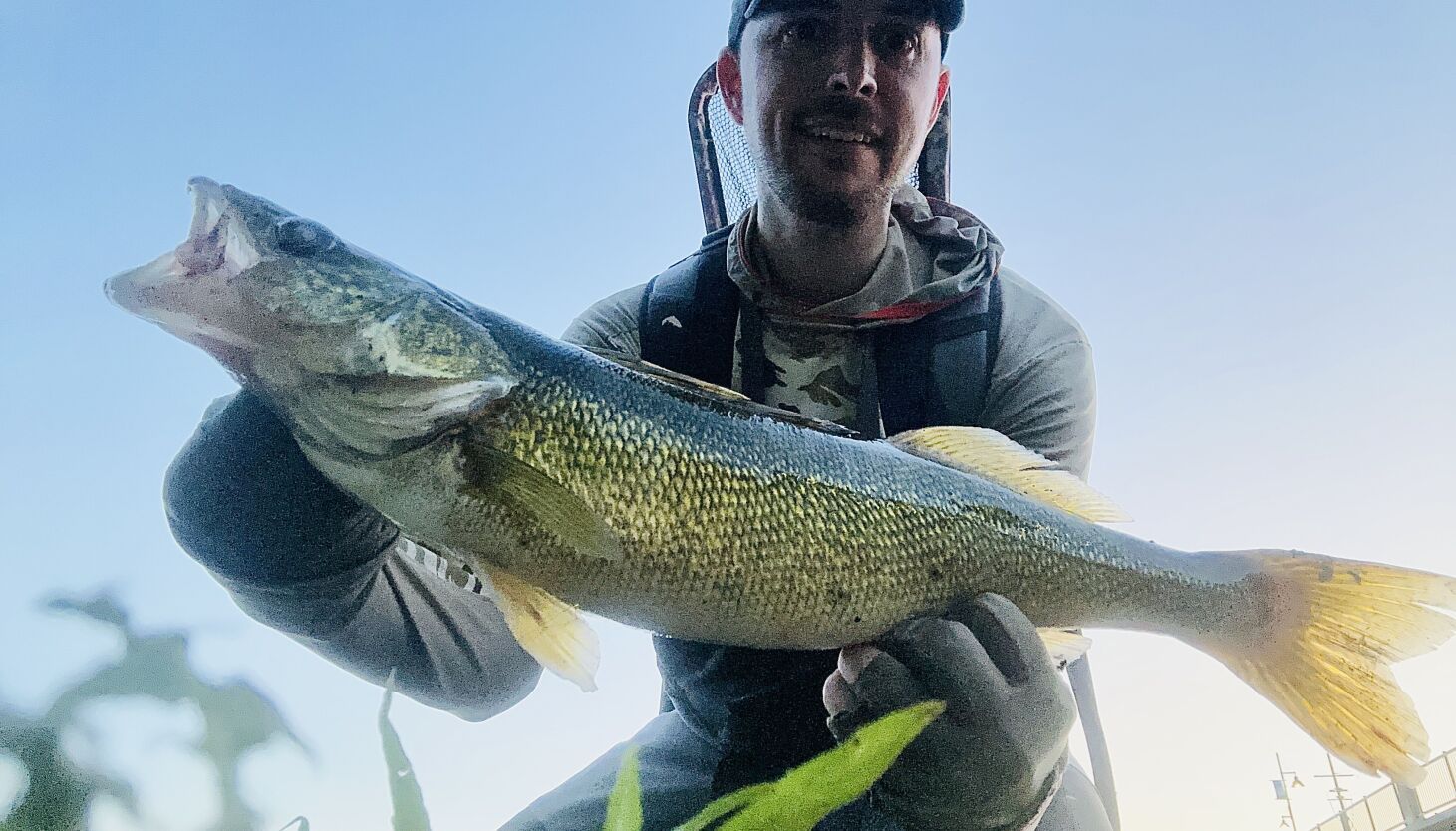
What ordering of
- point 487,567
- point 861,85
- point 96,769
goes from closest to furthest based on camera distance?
point 96,769 < point 487,567 < point 861,85

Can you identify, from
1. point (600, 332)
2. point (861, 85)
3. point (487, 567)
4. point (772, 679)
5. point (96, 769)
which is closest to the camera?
point (96, 769)

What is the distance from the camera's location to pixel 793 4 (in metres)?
1.89

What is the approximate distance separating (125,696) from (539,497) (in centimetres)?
71

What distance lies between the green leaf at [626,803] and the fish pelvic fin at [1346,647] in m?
1.36

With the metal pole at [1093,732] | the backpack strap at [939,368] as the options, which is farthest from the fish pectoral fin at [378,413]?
the metal pole at [1093,732]

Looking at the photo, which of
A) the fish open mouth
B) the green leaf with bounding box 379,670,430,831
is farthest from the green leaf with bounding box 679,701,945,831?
the fish open mouth

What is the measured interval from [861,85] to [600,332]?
827 millimetres

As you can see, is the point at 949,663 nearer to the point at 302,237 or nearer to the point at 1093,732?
the point at 302,237

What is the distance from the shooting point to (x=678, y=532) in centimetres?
119

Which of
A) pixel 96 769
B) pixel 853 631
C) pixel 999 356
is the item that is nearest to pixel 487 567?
pixel 853 631

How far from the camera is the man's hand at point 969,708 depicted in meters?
1.23

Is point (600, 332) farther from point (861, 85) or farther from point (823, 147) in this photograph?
point (861, 85)

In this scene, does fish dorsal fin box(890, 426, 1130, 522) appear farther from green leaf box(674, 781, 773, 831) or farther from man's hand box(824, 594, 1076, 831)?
green leaf box(674, 781, 773, 831)

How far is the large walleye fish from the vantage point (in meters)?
1.13
